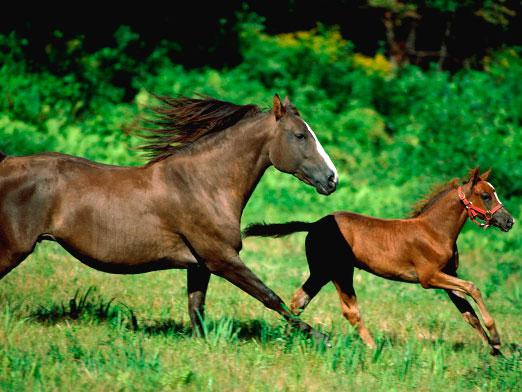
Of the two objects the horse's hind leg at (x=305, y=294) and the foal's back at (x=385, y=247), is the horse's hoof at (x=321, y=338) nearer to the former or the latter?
the horse's hind leg at (x=305, y=294)

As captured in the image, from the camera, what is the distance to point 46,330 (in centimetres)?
666

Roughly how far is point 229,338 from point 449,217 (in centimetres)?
265

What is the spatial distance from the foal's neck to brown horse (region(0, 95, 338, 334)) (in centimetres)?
180

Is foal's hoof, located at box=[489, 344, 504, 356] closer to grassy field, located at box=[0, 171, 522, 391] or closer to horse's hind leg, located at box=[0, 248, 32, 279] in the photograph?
grassy field, located at box=[0, 171, 522, 391]

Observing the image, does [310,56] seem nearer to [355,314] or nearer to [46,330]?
[355,314]

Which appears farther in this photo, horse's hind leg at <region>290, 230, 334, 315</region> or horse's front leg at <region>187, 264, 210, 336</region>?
horse's hind leg at <region>290, 230, 334, 315</region>

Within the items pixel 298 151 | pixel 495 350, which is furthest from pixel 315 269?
pixel 495 350

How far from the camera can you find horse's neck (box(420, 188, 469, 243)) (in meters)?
7.89

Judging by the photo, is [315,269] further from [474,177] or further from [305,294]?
[474,177]

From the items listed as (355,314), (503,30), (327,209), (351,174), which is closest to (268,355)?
(355,314)

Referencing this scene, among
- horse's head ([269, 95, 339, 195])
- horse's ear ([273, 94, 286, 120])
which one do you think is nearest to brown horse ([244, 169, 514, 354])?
horse's head ([269, 95, 339, 195])

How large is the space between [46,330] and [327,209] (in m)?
7.91

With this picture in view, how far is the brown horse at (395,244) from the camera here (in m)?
7.75

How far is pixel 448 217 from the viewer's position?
7.95 m
